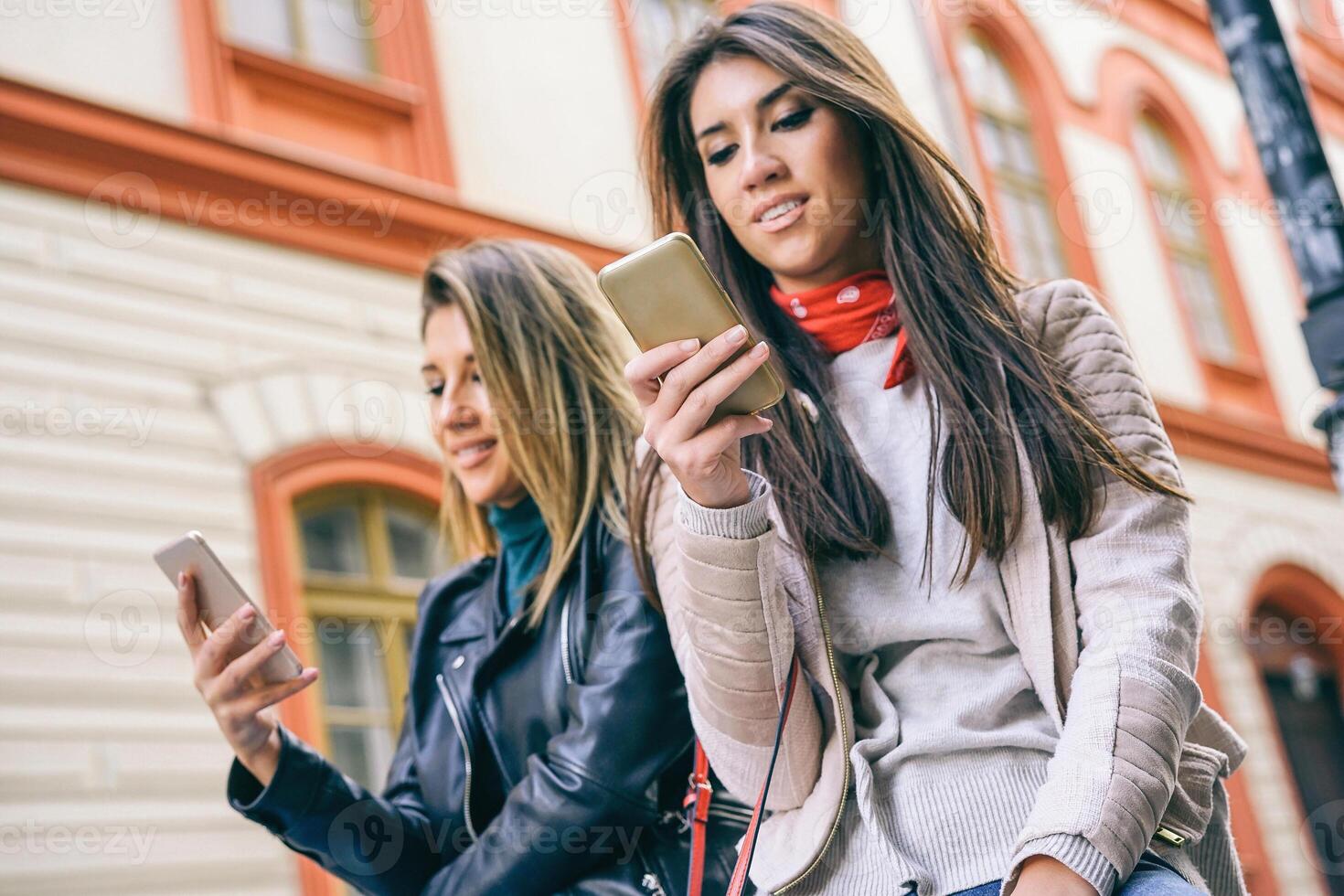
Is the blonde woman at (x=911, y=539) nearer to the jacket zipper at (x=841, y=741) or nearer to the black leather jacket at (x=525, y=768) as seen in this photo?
the jacket zipper at (x=841, y=741)

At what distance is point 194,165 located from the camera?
251 inches

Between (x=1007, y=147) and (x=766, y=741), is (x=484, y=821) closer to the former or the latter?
(x=766, y=741)

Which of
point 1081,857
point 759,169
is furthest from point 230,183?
point 1081,857

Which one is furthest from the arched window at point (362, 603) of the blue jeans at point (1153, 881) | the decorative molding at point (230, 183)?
the blue jeans at point (1153, 881)

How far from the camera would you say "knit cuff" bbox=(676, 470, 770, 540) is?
6.03 ft

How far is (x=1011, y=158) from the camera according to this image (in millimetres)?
11875

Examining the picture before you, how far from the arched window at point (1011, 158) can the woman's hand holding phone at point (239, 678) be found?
9.43 metres

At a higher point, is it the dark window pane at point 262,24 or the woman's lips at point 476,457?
the dark window pane at point 262,24

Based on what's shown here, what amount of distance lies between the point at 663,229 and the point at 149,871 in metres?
3.91

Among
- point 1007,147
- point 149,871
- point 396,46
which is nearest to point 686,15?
point 396,46

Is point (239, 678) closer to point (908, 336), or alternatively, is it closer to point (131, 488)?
point (908, 336)

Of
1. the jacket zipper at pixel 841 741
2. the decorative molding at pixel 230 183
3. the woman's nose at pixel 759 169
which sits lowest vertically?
the jacket zipper at pixel 841 741

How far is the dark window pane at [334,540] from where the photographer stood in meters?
6.44

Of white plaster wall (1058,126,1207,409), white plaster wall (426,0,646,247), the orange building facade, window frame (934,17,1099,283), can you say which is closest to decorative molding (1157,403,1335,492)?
white plaster wall (1058,126,1207,409)
